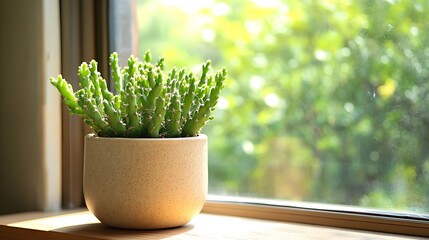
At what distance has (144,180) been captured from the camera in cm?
102

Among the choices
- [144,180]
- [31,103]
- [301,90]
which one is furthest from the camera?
[301,90]

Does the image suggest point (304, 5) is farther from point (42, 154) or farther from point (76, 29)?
point (42, 154)

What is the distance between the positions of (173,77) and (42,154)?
368mm

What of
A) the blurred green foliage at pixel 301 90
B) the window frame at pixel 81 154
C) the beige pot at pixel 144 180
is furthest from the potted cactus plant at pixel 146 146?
the blurred green foliage at pixel 301 90

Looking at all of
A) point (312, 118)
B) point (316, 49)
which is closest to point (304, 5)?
point (316, 49)

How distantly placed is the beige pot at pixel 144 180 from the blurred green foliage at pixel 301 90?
1.37 ft

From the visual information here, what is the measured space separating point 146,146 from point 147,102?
73mm

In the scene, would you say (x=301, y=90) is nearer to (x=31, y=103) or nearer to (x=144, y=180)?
(x=31, y=103)

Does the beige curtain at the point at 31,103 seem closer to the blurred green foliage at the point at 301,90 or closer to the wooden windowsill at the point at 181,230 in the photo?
the wooden windowsill at the point at 181,230

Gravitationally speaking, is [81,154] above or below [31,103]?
below

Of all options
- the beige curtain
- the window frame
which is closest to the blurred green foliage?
the window frame

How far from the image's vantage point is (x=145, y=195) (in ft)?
3.33

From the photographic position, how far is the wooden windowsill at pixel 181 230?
1021 millimetres

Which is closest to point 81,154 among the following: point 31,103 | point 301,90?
point 31,103
